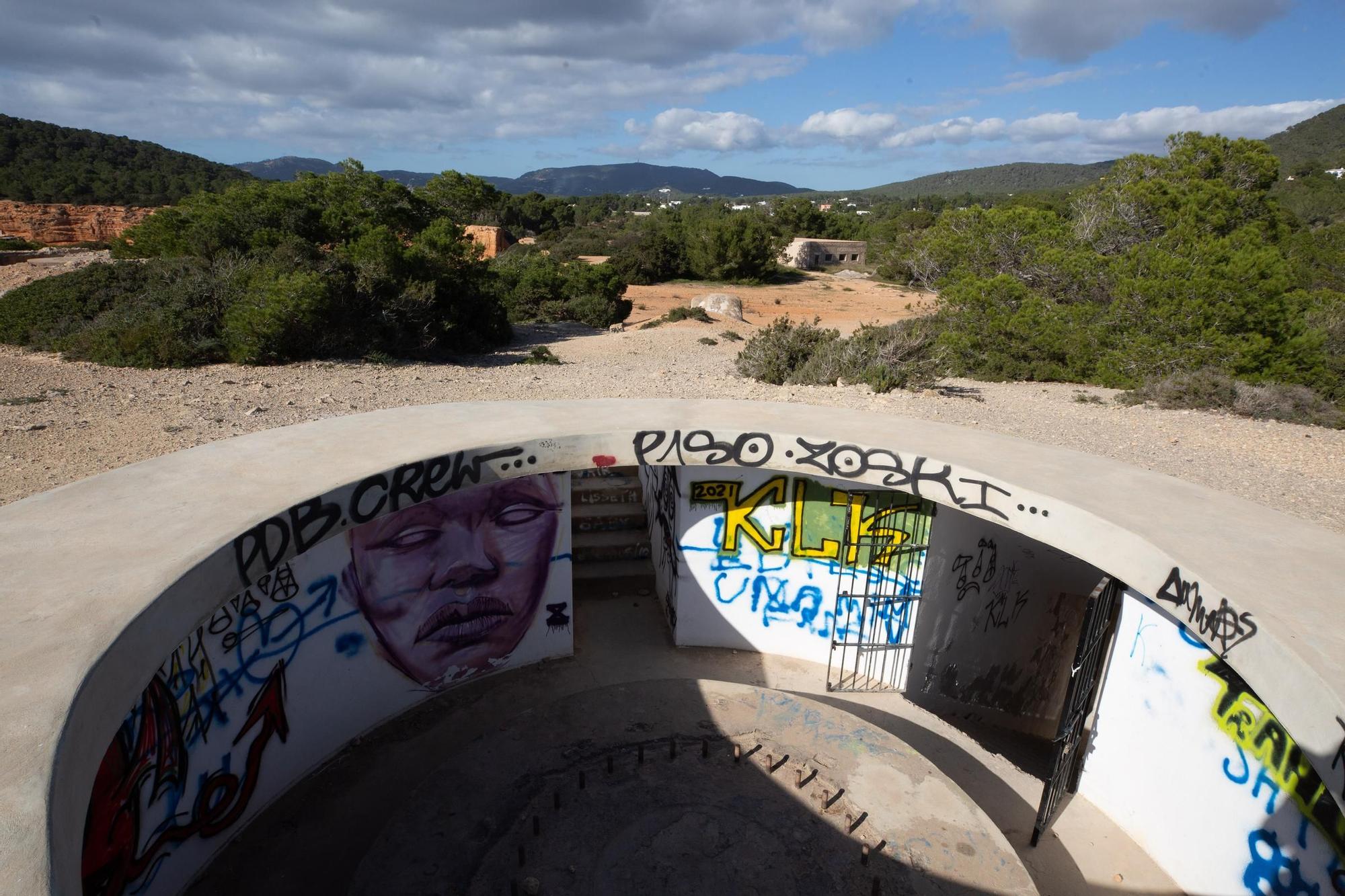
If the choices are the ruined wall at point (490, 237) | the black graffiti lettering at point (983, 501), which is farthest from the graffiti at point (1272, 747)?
the ruined wall at point (490, 237)

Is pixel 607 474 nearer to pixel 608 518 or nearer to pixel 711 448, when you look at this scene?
pixel 608 518

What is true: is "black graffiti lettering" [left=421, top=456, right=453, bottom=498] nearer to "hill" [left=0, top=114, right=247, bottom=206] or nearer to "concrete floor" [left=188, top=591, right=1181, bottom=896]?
"concrete floor" [left=188, top=591, right=1181, bottom=896]

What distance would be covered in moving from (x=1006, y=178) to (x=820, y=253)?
133101 millimetres

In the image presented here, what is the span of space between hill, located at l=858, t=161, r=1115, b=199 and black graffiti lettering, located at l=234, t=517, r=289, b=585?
159827 millimetres

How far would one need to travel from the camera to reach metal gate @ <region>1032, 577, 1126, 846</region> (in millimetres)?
6520

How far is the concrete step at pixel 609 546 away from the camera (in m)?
10.6

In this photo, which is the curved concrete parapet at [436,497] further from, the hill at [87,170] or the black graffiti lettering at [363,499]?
the hill at [87,170]

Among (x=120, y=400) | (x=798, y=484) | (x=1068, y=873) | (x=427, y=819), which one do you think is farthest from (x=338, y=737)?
(x=120, y=400)

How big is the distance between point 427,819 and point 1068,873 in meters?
5.38

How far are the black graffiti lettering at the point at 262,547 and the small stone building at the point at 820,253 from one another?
56.3 meters

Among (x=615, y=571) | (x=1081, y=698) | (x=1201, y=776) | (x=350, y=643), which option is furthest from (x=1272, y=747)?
(x=350, y=643)

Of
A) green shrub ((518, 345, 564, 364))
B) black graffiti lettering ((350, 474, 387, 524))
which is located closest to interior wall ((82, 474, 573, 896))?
black graffiti lettering ((350, 474, 387, 524))

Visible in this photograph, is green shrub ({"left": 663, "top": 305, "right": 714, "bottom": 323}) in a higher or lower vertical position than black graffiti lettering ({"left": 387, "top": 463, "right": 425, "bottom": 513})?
lower

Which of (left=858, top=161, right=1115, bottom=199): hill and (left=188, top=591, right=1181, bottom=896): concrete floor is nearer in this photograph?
(left=188, top=591, right=1181, bottom=896): concrete floor
